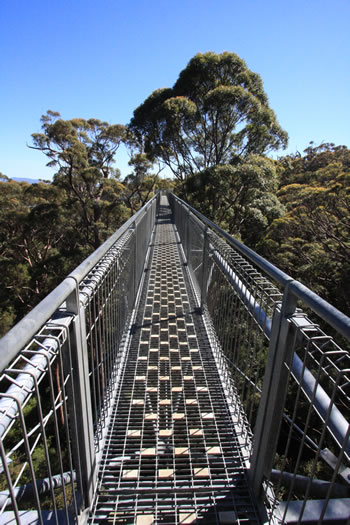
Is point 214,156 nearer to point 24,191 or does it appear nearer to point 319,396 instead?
point 24,191

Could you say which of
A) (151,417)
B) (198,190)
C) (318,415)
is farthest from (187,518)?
(198,190)

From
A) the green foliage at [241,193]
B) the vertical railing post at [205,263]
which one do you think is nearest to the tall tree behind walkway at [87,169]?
the green foliage at [241,193]

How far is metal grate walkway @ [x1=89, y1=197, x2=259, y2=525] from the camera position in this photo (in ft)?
6.03

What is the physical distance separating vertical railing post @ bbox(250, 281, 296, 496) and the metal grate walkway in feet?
1.06

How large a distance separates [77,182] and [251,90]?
11.7 metres

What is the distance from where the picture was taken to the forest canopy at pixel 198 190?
38.5 feet

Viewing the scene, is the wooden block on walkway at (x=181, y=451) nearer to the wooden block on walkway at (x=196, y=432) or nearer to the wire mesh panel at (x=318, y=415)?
the wooden block on walkway at (x=196, y=432)

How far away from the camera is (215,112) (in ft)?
51.7

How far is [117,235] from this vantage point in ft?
9.27

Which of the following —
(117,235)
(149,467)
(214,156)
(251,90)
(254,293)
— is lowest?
(149,467)

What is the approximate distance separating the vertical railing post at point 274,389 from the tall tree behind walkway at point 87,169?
17.9 meters

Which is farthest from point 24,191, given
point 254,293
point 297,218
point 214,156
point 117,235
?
point 254,293

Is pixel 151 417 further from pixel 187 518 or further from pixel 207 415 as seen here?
pixel 187 518

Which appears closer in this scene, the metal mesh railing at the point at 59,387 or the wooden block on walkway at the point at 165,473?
the metal mesh railing at the point at 59,387
